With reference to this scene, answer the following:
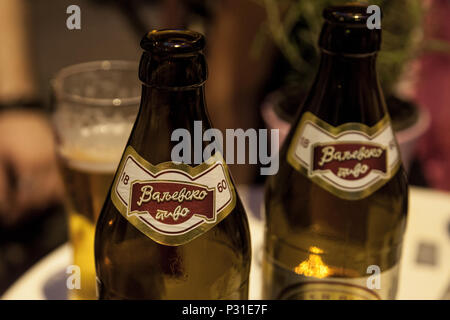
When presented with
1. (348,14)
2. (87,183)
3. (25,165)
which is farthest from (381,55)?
(25,165)

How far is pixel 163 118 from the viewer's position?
626 millimetres

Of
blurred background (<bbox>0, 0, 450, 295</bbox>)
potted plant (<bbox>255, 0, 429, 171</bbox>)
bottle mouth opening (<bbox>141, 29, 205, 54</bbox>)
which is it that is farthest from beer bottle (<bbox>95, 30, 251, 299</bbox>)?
blurred background (<bbox>0, 0, 450, 295</bbox>)

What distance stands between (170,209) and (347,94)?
0.27 meters

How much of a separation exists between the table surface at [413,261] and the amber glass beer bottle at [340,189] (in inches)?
5.6

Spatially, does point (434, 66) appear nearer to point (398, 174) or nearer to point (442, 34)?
point (442, 34)

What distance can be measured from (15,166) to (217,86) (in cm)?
50

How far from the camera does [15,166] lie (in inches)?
55.9

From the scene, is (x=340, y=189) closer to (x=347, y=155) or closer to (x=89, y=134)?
(x=347, y=155)

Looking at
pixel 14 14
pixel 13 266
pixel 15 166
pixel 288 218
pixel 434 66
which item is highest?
pixel 14 14

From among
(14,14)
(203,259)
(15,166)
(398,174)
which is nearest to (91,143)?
(203,259)

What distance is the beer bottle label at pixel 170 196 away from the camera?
2.03 feet

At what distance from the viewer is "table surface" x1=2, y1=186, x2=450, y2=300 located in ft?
3.01

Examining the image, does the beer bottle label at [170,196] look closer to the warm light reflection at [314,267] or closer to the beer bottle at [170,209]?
the beer bottle at [170,209]
